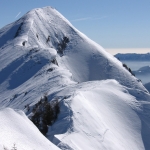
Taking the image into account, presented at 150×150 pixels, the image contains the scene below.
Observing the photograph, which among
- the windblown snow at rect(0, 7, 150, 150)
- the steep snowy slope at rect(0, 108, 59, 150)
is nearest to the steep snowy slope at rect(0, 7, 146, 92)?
the windblown snow at rect(0, 7, 150, 150)

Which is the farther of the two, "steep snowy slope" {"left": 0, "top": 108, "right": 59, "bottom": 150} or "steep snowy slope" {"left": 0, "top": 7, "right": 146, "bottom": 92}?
"steep snowy slope" {"left": 0, "top": 7, "right": 146, "bottom": 92}

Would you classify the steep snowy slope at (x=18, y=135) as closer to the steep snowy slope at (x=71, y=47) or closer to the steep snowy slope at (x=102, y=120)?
the steep snowy slope at (x=102, y=120)

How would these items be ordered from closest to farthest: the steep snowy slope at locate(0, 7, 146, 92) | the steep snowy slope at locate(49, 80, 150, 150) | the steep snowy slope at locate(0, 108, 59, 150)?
the steep snowy slope at locate(0, 108, 59, 150) < the steep snowy slope at locate(49, 80, 150, 150) < the steep snowy slope at locate(0, 7, 146, 92)

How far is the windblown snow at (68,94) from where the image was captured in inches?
776

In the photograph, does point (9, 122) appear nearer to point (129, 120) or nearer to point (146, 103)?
point (129, 120)

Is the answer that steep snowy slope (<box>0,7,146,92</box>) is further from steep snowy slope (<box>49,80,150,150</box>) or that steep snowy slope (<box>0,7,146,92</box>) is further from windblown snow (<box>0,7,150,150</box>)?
steep snowy slope (<box>49,80,150,150</box>)

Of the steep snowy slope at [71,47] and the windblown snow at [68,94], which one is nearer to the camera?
the windblown snow at [68,94]

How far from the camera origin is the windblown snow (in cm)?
1972

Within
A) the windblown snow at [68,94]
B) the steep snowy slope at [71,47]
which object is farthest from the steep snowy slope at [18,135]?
the steep snowy slope at [71,47]

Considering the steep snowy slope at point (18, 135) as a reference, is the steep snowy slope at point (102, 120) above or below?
below

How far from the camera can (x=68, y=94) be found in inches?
1134

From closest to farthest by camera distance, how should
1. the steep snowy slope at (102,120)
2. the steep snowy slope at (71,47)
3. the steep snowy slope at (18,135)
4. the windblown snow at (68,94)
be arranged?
the steep snowy slope at (18,135) < the windblown snow at (68,94) < the steep snowy slope at (102,120) < the steep snowy slope at (71,47)

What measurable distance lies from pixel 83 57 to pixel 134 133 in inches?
1957

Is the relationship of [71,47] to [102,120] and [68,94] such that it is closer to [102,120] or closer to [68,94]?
[68,94]
